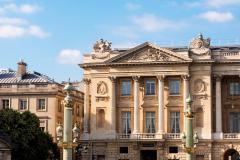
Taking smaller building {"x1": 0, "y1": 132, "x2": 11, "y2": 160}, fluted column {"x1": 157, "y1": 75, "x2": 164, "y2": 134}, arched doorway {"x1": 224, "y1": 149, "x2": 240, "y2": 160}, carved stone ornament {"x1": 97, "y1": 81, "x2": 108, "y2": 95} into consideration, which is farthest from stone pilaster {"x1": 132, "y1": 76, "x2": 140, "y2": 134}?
smaller building {"x1": 0, "y1": 132, "x2": 11, "y2": 160}

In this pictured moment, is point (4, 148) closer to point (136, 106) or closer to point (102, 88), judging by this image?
point (136, 106)

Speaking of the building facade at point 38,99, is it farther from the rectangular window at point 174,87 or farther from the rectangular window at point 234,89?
the rectangular window at point 234,89

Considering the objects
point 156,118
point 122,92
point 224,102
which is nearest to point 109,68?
point 122,92

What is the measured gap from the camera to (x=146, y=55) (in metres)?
85.9

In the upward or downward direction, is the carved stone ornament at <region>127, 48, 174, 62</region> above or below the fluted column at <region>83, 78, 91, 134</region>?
above

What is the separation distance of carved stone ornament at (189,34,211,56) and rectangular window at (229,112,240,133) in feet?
28.5

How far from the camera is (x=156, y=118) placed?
85562mm

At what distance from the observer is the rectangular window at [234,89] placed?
279 feet

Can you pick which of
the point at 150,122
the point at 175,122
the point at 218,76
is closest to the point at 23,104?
the point at 150,122

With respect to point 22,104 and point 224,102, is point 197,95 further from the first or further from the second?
point 22,104

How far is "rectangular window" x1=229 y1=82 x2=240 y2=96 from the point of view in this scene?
8506 cm

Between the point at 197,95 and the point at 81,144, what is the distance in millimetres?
16637

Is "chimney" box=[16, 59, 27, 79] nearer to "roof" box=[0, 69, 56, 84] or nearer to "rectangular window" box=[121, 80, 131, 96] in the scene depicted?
"roof" box=[0, 69, 56, 84]

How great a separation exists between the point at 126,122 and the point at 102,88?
5616 millimetres
